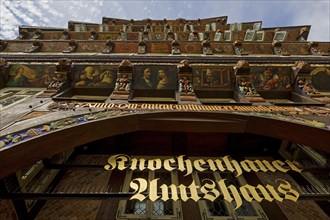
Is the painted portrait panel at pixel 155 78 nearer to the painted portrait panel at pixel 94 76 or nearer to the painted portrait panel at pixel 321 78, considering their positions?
the painted portrait panel at pixel 94 76

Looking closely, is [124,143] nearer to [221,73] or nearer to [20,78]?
[221,73]

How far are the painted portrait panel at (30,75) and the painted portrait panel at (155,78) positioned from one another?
3.30 meters

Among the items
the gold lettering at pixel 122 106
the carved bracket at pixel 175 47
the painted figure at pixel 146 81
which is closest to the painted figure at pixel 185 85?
the painted figure at pixel 146 81

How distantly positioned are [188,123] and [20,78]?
6476 mm

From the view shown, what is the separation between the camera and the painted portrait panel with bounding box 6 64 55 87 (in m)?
6.51

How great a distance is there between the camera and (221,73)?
658cm

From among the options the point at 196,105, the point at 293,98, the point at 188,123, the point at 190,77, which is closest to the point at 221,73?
the point at 190,77

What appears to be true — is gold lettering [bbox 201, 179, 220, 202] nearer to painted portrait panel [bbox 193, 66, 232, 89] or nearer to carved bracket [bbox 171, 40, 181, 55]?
painted portrait panel [bbox 193, 66, 232, 89]

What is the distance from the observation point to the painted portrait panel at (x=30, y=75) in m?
6.51

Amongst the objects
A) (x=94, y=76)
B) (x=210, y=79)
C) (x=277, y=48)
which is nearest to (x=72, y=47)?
(x=94, y=76)

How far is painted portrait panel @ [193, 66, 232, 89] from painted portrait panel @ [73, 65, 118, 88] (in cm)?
Result: 313

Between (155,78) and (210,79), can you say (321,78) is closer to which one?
(210,79)

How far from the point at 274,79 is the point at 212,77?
2313mm

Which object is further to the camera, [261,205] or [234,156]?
[234,156]
